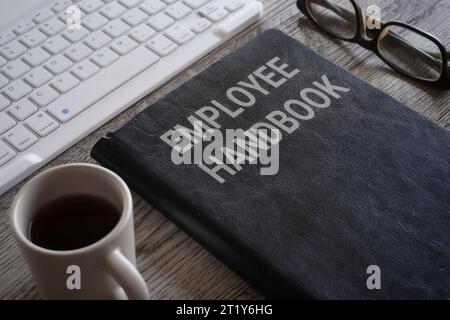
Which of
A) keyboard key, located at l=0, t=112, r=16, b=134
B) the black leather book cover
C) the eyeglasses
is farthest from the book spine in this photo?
the eyeglasses

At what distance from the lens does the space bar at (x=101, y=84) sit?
698 mm

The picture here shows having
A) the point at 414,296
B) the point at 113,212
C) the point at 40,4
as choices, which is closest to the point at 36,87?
the point at 40,4

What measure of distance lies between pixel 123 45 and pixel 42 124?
16 cm

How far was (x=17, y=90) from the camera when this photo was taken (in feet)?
2.32

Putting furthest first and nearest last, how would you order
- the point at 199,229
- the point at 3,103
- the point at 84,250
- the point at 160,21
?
the point at 160,21, the point at 3,103, the point at 199,229, the point at 84,250

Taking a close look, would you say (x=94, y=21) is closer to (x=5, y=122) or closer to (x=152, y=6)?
(x=152, y=6)

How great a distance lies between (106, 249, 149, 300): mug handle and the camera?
47 cm

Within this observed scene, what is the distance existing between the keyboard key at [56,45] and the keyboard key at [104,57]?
0.04 m

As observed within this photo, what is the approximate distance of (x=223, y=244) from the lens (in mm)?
576

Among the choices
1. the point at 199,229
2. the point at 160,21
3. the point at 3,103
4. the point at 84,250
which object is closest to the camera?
the point at 84,250

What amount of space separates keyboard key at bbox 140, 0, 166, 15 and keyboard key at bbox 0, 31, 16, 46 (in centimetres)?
17

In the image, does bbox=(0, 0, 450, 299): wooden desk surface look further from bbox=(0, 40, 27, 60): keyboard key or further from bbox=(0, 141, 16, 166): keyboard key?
bbox=(0, 40, 27, 60): keyboard key

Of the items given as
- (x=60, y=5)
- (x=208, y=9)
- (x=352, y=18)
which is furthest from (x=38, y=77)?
(x=352, y=18)
